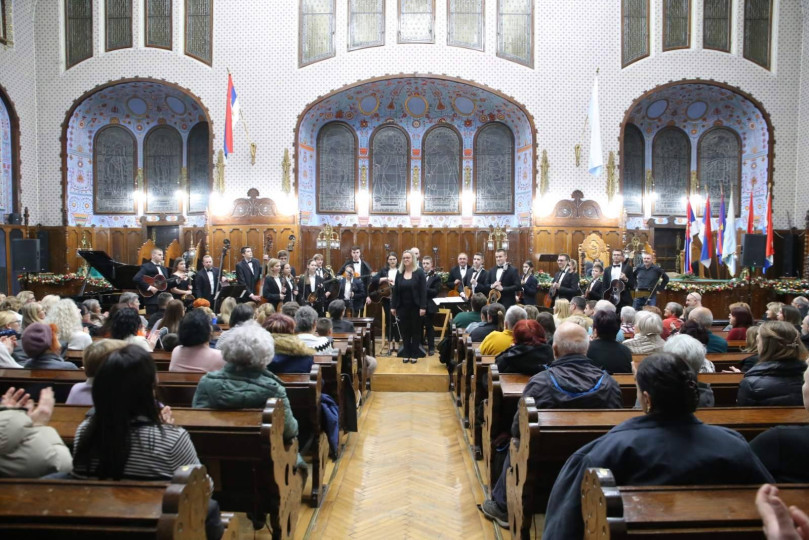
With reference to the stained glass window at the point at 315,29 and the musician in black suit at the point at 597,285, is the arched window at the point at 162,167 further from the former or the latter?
the musician in black suit at the point at 597,285

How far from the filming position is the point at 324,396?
4.23 metres

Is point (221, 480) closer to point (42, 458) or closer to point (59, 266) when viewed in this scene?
point (42, 458)

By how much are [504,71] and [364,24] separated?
346cm

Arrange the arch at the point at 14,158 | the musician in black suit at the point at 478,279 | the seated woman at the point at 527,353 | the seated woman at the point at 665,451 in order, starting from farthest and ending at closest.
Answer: the arch at the point at 14,158 < the musician in black suit at the point at 478,279 < the seated woman at the point at 527,353 < the seated woman at the point at 665,451

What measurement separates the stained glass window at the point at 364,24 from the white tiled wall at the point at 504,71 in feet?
0.59

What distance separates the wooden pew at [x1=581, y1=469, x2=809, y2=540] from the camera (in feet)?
5.38

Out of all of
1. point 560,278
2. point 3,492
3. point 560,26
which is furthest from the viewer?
point 560,26

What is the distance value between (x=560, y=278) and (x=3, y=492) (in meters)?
8.41

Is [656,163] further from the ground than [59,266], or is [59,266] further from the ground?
[656,163]

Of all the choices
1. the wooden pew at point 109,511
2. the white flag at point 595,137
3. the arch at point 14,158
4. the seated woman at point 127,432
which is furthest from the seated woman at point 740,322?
the arch at point 14,158

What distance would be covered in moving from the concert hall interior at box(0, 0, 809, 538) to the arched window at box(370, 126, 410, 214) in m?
0.05

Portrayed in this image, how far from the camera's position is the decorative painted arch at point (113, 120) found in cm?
1373

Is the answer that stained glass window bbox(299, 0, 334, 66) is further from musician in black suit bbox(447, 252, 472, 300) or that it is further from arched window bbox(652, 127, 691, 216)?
arched window bbox(652, 127, 691, 216)

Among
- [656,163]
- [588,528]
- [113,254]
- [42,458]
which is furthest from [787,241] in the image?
[113,254]
